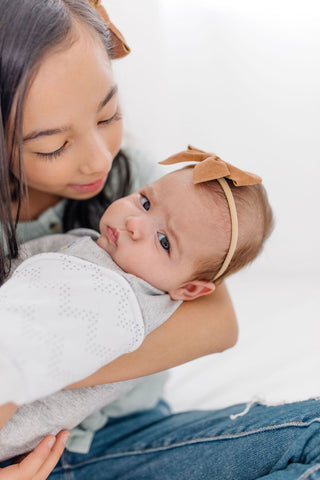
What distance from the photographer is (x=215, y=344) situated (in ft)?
3.59

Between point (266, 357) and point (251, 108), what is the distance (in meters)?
0.78

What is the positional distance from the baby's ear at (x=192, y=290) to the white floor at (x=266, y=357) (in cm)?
45

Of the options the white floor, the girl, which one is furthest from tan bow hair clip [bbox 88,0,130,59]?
the white floor

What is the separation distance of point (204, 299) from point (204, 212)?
240 mm

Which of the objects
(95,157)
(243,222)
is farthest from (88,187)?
(243,222)

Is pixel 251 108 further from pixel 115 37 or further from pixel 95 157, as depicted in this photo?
pixel 95 157

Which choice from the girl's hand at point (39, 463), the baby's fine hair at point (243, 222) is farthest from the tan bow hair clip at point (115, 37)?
the girl's hand at point (39, 463)

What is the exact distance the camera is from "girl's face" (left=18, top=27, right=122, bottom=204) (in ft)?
2.86

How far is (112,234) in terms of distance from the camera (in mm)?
992

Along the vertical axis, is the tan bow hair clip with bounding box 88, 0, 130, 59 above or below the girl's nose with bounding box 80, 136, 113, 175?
above

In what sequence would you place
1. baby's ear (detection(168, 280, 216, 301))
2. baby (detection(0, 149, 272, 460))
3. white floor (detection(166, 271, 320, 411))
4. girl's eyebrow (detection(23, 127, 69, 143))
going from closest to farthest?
1. baby (detection(0, 149, 272, 460))
2. girl's eyebrow (detection(23, 127, 69, 143))
3. baby's ear (detection(168, 280, 216, 301))
4. white floor (detection(166, 271, 320, 411))

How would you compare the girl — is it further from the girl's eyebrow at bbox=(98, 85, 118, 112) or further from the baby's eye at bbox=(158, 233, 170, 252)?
the baby's eye at bbox=(158, 233, 170, 252)

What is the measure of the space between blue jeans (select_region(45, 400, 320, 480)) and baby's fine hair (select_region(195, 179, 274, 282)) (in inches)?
12.1

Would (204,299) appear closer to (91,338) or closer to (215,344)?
(215,344)
